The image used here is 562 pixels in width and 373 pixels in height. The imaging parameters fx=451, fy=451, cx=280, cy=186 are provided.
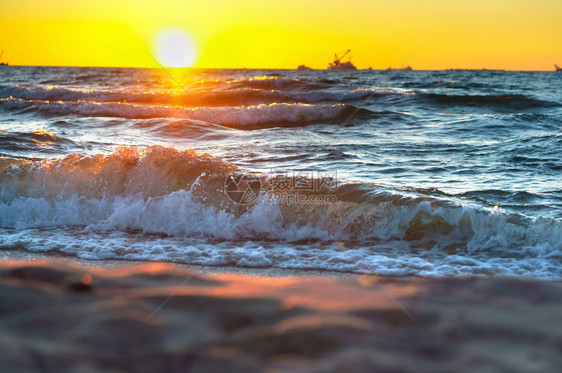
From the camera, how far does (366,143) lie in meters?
9.02

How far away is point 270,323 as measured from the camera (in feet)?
7.54

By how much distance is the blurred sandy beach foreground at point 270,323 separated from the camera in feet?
6.50

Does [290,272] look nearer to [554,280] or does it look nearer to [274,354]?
[274,354]

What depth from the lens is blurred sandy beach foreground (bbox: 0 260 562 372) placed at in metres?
1.98

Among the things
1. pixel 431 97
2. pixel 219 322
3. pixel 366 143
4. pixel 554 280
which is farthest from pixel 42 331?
pixel 431 97

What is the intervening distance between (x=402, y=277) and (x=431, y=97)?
1659 cm

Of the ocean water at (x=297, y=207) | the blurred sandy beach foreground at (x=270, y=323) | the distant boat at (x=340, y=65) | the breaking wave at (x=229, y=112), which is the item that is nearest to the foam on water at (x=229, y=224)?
the ocean water at (x=297, y=207)

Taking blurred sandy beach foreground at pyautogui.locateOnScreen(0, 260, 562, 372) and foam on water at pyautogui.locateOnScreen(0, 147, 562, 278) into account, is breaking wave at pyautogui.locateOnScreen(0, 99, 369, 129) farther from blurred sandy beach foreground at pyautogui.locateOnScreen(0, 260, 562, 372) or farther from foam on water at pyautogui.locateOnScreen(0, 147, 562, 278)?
blurred sandy beach foreground at pyautogui.locateOnScreen(0, 260, 562, 372)

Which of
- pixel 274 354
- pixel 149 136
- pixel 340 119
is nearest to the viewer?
pixel 274 354

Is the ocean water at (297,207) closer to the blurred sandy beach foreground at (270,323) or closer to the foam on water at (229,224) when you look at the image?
the foam on water at (229,224)
